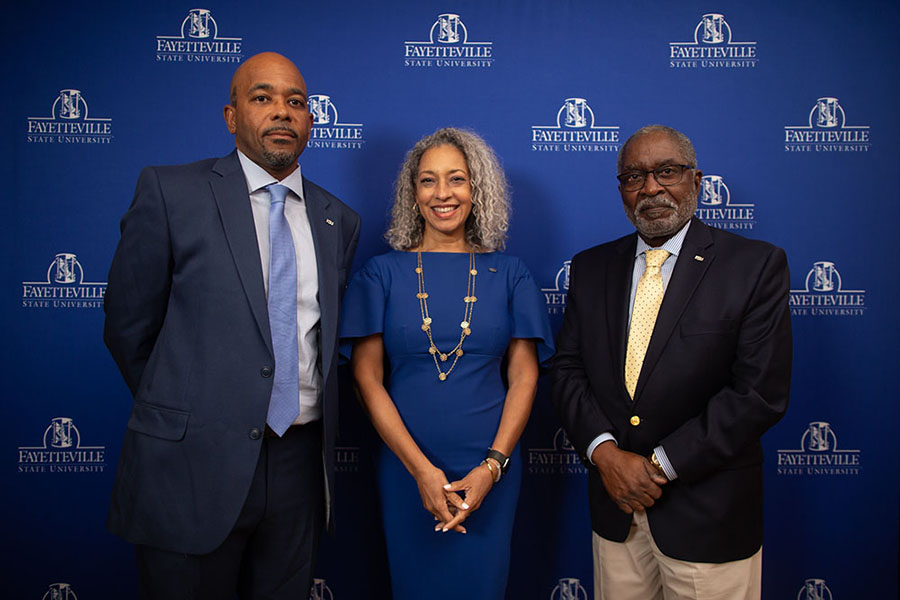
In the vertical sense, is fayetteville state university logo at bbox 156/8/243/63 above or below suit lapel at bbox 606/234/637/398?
above

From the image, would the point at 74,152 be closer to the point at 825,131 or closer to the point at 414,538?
the point at 414,538

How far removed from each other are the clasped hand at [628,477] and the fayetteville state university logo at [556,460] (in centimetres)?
79

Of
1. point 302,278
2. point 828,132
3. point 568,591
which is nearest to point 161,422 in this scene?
point 302,278

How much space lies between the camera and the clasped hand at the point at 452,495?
1667mm

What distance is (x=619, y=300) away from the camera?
1.78m

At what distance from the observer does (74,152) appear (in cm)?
245

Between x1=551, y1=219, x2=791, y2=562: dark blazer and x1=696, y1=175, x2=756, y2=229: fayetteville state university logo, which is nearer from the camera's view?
x1=551, y1=219, x2=791, y2=562: dark blazer

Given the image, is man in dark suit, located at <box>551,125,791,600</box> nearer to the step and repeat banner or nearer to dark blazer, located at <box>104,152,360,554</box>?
the step and repeat banner

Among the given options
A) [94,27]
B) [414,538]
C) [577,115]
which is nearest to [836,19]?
[577,115]

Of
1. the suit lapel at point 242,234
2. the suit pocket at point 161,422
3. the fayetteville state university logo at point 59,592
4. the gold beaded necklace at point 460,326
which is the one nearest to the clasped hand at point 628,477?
the gold beaded necklace at point 460,326

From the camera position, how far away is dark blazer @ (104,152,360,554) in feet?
4.82

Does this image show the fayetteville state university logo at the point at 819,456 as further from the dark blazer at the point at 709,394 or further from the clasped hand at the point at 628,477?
the clasped hand at the point at 628,477

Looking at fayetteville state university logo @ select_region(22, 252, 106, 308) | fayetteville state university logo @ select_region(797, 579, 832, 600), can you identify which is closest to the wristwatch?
fayetteville state university logo @ select_region(797, 579, 832, 600)

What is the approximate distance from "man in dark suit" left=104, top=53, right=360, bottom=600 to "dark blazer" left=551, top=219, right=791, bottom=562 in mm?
898
